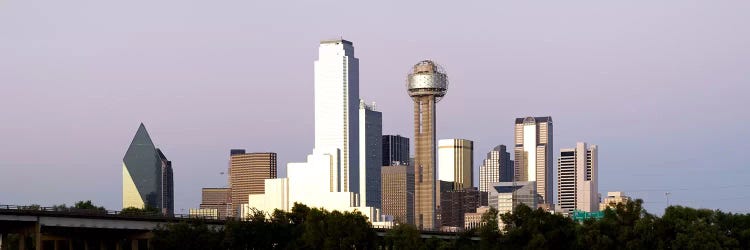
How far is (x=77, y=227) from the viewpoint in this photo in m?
155

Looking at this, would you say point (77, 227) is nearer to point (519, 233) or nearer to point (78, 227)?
point (78, 227)

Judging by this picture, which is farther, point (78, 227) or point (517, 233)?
point (78, 227)

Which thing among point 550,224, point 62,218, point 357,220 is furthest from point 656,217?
point 62,218

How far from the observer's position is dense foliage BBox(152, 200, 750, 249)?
144750 mm

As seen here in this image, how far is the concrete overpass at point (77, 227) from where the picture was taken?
148 m

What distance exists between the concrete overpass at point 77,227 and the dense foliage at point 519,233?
14.8 ft

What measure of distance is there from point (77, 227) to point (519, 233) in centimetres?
5195

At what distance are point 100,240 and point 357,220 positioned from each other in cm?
3456

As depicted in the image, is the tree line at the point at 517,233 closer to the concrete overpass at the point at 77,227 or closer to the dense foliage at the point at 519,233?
the dense foliage at the point at 519,233

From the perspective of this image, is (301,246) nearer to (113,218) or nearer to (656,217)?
(113,218)

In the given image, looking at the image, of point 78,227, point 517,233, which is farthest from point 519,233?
point 78,227

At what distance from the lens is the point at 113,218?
15962cm

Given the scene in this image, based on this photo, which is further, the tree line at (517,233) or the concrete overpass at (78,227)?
the concrete overpass at (78,227)

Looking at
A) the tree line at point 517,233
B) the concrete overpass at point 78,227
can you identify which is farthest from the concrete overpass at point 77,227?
the tree line at point 517,233
